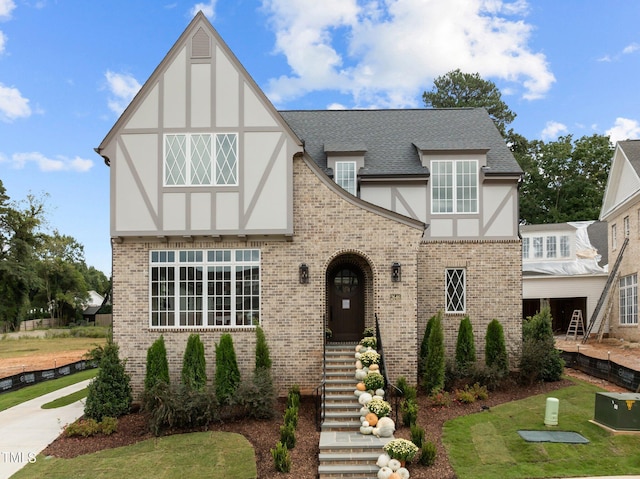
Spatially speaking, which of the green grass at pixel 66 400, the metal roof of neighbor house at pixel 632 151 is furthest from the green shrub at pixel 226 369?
the metal roof of neighbor house at pixel 632 151

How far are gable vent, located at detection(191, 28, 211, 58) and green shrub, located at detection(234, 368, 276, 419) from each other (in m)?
8.50

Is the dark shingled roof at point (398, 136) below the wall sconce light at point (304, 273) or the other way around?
the other way around

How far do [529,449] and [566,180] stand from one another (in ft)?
112

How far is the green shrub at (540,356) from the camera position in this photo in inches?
557

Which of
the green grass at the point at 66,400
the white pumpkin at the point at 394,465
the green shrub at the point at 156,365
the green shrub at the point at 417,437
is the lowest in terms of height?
the green grass at the point at 66,400

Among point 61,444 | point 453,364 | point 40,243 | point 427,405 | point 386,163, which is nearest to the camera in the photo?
point 61,444

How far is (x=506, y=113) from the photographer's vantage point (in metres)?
43.8

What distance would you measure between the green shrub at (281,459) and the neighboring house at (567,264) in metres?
20.8

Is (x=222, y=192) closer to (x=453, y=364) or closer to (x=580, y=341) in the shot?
(x=453, y=364)

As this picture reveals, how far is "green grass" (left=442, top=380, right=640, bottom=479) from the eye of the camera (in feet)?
29.2

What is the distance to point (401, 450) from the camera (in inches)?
349

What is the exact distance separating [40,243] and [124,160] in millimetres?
40849

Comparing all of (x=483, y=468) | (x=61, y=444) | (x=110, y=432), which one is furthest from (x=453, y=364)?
(x=61, y=444)

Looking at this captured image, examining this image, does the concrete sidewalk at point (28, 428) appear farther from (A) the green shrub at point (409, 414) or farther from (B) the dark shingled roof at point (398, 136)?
(B) the dark shingled roof at point (398, 136)
